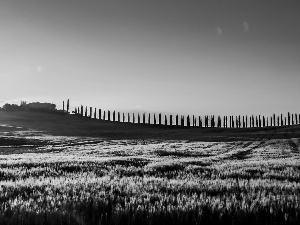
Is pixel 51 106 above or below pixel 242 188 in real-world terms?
above

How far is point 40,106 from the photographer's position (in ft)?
553

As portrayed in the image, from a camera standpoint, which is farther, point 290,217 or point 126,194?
point 126,194

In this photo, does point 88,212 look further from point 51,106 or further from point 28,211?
point 51,106

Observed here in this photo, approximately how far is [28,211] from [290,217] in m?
3.17

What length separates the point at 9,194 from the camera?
19.3 feet

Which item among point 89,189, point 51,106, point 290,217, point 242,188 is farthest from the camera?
point 51,106

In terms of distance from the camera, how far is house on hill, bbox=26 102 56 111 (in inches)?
6152

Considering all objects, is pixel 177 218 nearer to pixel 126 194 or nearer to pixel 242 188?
pixel 126 194

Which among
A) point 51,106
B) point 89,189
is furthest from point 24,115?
point 89,189

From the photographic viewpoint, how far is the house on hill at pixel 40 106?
156250mm

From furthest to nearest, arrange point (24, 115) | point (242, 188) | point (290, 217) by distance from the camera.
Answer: point (24, 115) → point (242, 188) → point (290, 217)

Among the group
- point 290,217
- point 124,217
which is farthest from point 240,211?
point 124,217

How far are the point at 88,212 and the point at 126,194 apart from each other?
1.78 metres

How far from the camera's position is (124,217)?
4016mm
